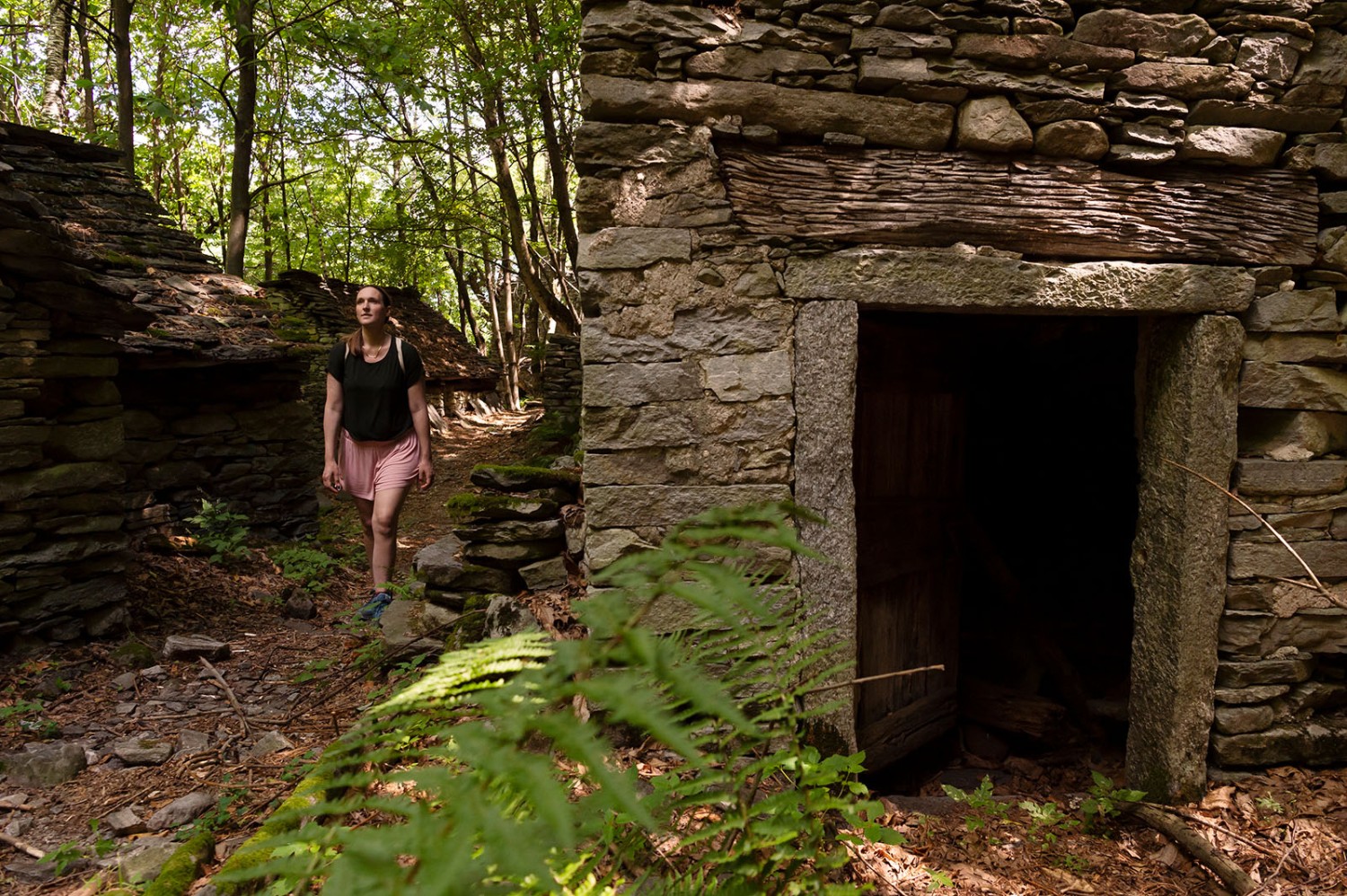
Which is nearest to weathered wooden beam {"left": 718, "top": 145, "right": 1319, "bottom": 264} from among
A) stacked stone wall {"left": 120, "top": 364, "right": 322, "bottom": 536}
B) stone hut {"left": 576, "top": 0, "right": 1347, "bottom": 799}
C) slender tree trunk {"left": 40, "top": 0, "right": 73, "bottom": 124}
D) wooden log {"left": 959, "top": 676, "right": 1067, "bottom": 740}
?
stone hut {"left": 576, "top": 0, "right": 1347, "bottom": 799}

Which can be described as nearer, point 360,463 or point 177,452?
point 360,463

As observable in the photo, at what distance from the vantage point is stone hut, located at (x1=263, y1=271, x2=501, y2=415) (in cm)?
1129

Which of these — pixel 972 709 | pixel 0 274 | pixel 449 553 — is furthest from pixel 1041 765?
pixel 0 274

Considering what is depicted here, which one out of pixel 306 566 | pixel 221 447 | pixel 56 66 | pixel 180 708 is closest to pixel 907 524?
pixel 180 708

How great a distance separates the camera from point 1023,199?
2.70 m

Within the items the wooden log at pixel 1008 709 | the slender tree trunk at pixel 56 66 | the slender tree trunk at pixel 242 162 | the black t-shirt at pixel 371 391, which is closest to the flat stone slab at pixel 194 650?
the black t-shirt at pixel 371 391

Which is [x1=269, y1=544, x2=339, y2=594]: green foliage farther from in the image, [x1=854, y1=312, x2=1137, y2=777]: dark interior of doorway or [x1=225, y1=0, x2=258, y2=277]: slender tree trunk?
[x1=225, y1=0, x2=258, y2=277]: slender tree trunk

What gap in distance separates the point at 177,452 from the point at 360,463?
3.92m

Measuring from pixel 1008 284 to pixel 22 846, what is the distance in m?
4.04

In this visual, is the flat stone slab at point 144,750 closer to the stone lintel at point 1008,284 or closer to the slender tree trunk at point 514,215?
the stone lintel at point 1008,284

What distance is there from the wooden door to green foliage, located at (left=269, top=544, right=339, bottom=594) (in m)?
4.63

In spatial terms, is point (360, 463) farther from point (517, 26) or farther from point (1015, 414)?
point (517, 26)

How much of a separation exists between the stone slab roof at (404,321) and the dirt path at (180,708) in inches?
198

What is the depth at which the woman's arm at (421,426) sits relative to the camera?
13.9ft
